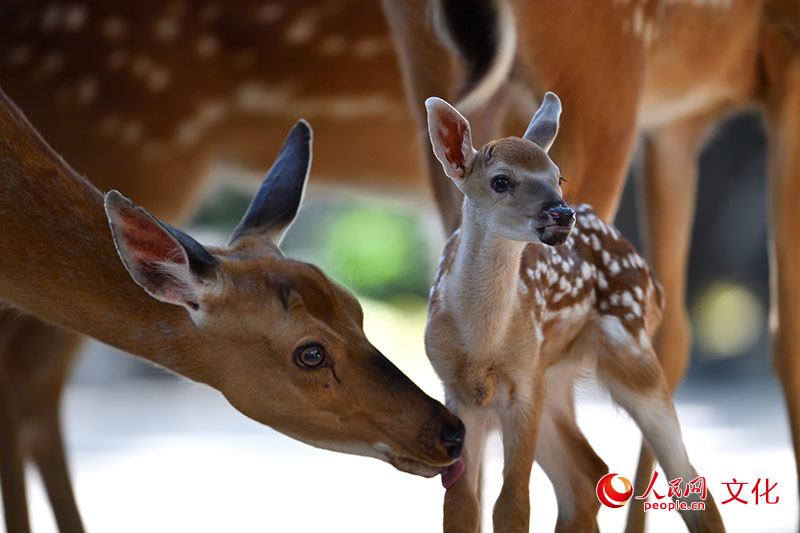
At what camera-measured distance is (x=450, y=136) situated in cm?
116

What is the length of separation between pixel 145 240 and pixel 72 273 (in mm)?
181

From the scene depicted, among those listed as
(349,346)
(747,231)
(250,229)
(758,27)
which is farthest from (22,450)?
(747,231)

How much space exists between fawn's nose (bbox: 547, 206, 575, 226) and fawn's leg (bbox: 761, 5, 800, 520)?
3.18 feet

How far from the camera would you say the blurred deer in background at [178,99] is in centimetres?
209

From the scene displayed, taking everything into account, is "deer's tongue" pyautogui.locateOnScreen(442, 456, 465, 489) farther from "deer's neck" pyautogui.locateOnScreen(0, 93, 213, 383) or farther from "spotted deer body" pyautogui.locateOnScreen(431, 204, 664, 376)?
"deer's neck" pyautogui.locateOnScreen(0, 93, 213, 383)

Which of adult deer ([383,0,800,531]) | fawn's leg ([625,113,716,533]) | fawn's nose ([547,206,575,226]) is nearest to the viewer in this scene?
fawn's nose ([547,206,575,226])

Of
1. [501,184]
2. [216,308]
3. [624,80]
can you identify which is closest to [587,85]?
[624,80]

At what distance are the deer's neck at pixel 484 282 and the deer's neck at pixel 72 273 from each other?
0.30 meters

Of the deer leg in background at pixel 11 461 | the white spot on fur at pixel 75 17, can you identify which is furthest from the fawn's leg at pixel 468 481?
the white spot on fur at pixel 75 17

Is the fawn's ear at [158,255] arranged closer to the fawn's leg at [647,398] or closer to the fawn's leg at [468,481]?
the fawn's leg at [468,481]

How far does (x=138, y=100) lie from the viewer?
86.0 inches

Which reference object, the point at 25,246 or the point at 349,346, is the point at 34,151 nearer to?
the point at 25,246

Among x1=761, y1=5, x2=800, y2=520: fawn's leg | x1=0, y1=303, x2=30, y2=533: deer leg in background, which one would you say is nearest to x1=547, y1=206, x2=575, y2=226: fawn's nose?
x1=761, y1=5, x2=800, y2=520: fawn's leg

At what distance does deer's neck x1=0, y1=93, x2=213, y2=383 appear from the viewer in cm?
131
